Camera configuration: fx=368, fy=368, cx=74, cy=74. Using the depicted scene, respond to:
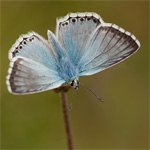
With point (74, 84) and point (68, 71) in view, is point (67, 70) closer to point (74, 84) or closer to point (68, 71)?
point (68, 71)

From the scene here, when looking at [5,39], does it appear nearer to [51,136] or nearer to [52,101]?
[52,101]

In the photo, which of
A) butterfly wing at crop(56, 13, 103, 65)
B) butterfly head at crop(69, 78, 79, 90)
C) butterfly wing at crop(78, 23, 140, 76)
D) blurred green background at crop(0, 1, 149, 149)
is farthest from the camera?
blurred green background at crop(0, 1, 149, 149)

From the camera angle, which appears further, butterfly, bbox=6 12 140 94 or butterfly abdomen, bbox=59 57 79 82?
butterfly abdomen, bbox=59 57 79 82

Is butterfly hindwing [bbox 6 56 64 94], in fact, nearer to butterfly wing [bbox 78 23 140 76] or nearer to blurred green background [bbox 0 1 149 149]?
butterfly wing [bbox 78 23 140 76]

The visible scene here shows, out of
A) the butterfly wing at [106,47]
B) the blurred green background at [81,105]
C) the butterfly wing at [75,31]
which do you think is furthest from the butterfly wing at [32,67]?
the blurred green background at [81,105]

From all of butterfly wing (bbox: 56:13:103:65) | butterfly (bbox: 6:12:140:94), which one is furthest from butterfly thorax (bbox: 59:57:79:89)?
butterfly wing (bbox: 56:13:103:65)

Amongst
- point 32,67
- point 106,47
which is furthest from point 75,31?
point 32,67

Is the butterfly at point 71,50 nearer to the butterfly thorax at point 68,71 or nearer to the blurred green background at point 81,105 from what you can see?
the butterfly thorax at point 68,71
